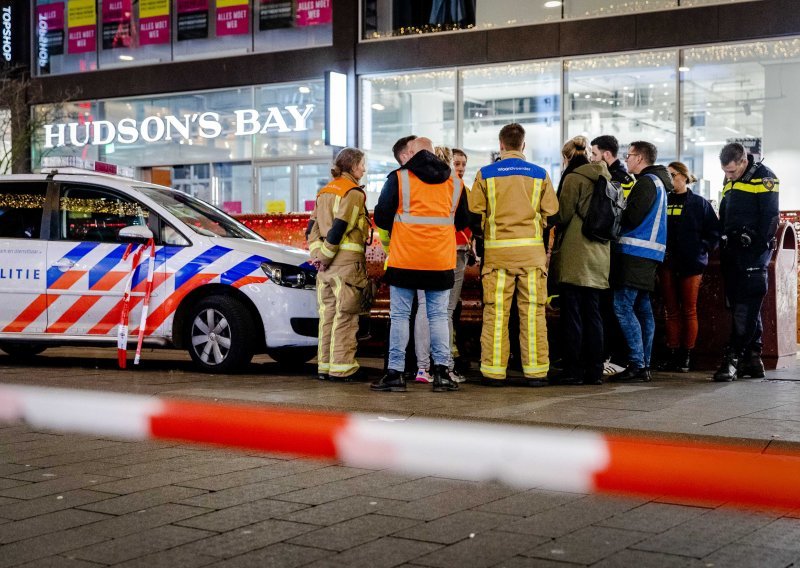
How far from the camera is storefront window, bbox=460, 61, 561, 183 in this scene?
18.1 metres

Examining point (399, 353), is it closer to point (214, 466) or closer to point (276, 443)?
point (276, 443)

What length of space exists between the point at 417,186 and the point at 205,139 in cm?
1452

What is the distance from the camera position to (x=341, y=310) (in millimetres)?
8258

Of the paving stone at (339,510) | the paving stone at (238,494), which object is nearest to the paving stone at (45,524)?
the paving stone at (238,494)

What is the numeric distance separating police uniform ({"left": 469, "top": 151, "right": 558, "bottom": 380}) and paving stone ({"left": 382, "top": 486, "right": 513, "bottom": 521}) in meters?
3.13

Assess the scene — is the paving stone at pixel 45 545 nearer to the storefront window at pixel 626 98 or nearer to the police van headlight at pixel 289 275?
the police van headlight at pixel 289 275

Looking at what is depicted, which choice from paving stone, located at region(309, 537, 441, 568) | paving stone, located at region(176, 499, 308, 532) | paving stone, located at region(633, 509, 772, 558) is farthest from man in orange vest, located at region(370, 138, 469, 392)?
paving stone, located at region(309, 537, 441, 568)

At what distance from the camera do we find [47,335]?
31.0 ft

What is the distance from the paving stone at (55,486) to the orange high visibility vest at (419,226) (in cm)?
305

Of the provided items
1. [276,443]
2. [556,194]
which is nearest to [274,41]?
[556,194]

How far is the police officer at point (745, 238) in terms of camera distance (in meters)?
8.47

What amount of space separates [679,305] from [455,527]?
5.52 meters

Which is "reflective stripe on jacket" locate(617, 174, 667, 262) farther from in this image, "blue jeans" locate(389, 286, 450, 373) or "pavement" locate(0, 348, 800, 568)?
"pavement" locate(0, 348, 800, 568)

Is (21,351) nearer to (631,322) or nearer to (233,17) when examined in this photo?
(631,322)
